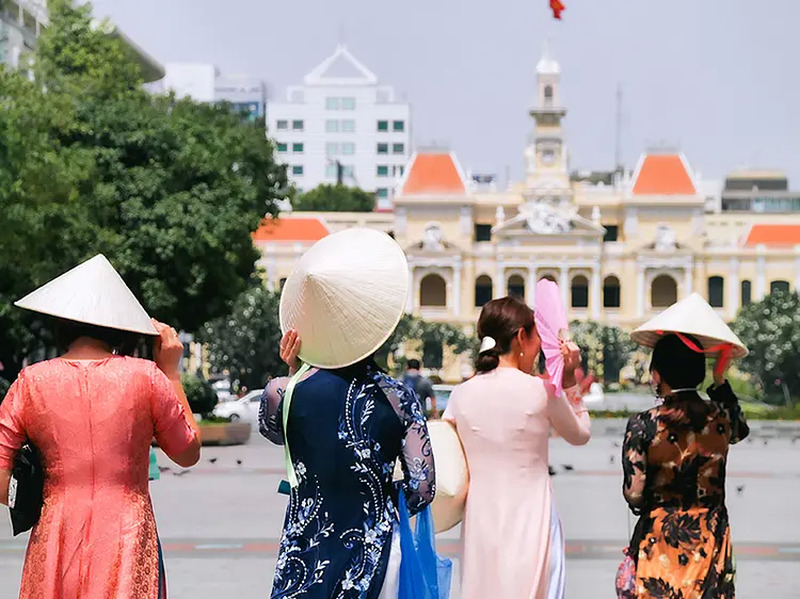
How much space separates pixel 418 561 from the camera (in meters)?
4.77

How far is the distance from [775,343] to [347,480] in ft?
192

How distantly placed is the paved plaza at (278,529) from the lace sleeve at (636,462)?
389 centimetres

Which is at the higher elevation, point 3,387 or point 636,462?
point 636,462

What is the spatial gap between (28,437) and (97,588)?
0.49 m

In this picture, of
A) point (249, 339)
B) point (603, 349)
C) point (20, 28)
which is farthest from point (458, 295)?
point (20, 28)

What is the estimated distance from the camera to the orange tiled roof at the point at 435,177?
98.6m

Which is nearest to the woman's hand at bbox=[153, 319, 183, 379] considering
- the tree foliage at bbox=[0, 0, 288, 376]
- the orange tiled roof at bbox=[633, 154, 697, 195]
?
the tree foliage at bbox=[0, 0, 288, 376]

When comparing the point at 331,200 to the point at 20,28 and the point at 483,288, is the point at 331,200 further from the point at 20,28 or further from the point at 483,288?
the point at 20,28

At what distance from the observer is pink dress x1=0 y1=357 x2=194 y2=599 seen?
4703mm

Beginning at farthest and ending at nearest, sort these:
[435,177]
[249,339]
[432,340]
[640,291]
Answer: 1. [435,177]
2. [640,291]
3. [432,340]
4. [249,339]

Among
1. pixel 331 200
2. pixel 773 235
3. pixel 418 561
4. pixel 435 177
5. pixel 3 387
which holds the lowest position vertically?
pixel 3 387

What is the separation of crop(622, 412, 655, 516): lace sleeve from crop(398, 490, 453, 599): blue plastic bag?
2.76 ft

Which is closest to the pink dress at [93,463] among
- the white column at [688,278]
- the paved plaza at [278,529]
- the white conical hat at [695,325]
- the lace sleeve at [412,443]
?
the lace sleeve at [412,443]

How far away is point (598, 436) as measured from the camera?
34.9 meters
